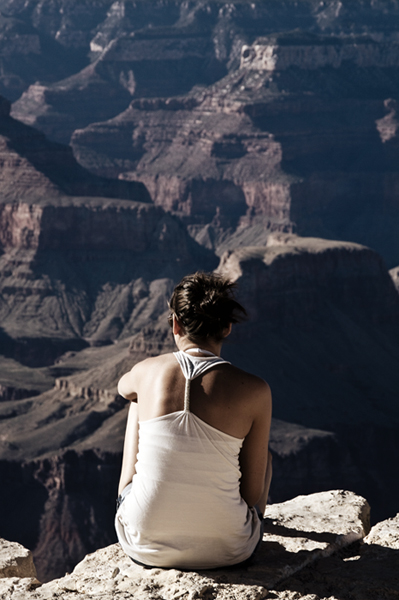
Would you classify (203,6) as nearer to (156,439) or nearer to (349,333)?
(349,333)

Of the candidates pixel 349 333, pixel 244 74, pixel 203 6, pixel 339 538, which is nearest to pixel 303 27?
pixel 203 6

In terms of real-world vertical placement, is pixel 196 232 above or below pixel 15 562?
below

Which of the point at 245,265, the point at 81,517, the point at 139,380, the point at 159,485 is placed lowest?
the point at 81,517

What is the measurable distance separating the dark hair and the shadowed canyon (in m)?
21.9

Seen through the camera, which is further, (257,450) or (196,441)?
(257,450)

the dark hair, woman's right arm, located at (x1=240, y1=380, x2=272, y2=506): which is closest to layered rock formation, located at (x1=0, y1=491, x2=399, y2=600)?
woman's right arm, located at (x1=240, y1=380, x2=272, y2=506)

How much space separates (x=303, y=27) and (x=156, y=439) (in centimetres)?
19025

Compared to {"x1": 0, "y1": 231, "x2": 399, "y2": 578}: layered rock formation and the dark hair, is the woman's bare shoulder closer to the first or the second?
the dark hair

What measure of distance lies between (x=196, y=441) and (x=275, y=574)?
136 cm

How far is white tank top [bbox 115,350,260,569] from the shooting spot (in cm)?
833

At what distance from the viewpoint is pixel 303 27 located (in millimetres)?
191000

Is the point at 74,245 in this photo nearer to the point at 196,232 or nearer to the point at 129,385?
the point at 196,232

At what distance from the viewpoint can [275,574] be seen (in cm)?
870

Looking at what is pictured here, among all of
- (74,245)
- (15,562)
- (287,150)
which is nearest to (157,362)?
(15,562)
